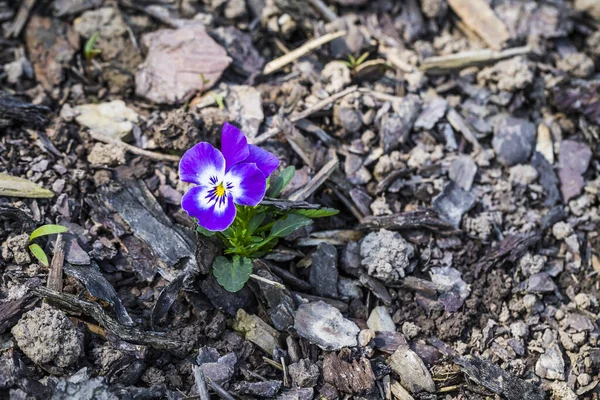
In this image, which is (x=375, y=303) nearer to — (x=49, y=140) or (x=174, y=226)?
(x=174, y=226)

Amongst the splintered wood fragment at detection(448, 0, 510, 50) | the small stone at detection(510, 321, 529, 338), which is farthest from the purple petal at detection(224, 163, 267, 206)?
the splintered wood fragment at detection(448, 0, 510, 50)

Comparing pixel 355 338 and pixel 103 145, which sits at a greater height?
pixel 103 145

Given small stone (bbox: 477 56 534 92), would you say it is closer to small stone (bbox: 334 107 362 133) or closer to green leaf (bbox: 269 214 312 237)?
small stone (bbox: 334 107 362 133)

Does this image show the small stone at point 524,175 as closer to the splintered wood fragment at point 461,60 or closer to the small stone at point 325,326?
the splintered wood fragment at point 461,60

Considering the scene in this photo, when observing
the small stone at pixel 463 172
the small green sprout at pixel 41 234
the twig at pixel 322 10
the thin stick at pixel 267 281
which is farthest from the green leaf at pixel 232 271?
the twig at pixel 322 10

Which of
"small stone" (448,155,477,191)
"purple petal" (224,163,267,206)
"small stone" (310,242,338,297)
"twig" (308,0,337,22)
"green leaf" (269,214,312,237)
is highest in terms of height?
"twig" (308,0,337,22)

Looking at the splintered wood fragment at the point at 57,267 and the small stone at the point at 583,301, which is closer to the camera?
the splintered wood fragment at the point at 57,267

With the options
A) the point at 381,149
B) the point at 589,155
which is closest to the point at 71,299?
the point at 381,149
